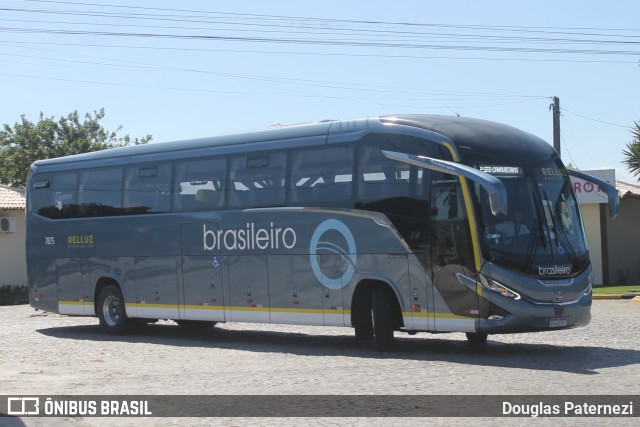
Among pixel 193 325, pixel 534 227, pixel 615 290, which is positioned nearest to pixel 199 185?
pixel 193 325

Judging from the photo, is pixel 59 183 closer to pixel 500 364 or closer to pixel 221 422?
pixel 500 364

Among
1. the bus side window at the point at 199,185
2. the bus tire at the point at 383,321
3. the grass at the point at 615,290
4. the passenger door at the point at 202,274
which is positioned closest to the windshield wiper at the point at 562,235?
the bus tire at the point at 383,321

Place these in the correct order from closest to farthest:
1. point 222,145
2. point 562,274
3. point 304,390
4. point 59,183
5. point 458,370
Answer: point 304,390
point 458,370
point 562,274
point 222,145
point 59,183

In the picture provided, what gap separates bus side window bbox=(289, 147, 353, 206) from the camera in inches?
642

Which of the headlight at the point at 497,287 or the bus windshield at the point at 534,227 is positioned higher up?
the bus windshield at the point at 534,227

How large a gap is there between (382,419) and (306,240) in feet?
24.8

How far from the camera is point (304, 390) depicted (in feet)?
38.6

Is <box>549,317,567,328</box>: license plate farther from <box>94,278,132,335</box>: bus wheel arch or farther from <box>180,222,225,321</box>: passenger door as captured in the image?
<box>94,278,132,335</box>: bus wheel arch

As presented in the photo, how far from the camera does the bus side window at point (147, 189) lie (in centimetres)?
1961

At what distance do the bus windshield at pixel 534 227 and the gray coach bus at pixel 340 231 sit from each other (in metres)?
0.02

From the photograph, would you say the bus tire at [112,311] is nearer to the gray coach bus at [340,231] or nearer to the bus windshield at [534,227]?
the gray coach bus at [340,231]

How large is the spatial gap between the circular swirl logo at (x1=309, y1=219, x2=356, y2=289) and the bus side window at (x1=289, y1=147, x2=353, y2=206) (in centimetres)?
50

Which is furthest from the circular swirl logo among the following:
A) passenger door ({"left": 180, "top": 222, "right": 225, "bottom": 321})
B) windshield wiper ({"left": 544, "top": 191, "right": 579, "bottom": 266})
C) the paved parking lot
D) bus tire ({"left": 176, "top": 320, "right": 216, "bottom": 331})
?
bus tire ({"left": 176, "top": 320, "right": 216, "bottom": 331})

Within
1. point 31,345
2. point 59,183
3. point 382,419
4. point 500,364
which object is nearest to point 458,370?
point 500,364
